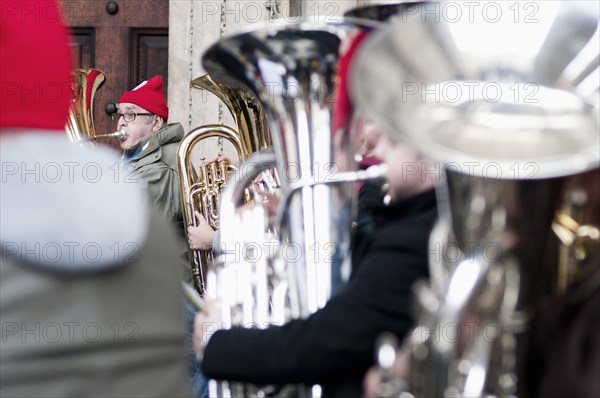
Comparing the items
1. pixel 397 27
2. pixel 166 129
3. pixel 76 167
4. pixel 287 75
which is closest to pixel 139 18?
pixel 166 129

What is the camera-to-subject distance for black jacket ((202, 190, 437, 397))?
6.32 feet

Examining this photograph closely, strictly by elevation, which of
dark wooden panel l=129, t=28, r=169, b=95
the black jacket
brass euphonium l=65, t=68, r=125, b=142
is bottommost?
the black jacket

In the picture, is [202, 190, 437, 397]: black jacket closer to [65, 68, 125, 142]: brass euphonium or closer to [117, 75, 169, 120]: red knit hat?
[65, 68, 125, 142]: brass euphonium

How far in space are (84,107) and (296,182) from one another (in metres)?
2.62

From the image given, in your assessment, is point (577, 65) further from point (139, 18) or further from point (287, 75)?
point (139, 18)

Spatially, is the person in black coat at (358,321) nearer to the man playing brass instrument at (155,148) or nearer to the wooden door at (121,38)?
the man playing brass instrument at (155,148)

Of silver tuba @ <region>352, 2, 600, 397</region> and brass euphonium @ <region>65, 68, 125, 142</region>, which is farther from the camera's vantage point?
brass euphonium @ <region>65, 68, 125, 142</region>

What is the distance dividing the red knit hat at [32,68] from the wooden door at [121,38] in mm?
4387

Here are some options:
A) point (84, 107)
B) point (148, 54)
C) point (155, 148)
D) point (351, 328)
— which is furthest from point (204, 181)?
point (351, 328)

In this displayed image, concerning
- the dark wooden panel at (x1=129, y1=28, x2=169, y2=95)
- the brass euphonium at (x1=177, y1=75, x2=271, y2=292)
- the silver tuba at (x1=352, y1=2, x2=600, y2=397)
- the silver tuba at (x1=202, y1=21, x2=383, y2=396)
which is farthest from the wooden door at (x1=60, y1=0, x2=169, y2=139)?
the silver tuba at (x1=352, y1=2, x2=600, y2=397)

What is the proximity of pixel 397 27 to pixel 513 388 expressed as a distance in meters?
0.56

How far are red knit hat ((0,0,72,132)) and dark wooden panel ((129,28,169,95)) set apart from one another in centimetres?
439

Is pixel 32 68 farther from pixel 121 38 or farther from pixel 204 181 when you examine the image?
pixel 121 38

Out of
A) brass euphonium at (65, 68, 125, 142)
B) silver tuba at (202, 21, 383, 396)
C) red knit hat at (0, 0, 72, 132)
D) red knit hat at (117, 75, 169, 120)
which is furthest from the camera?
red knit hat at (117, 75, 169, 120)
